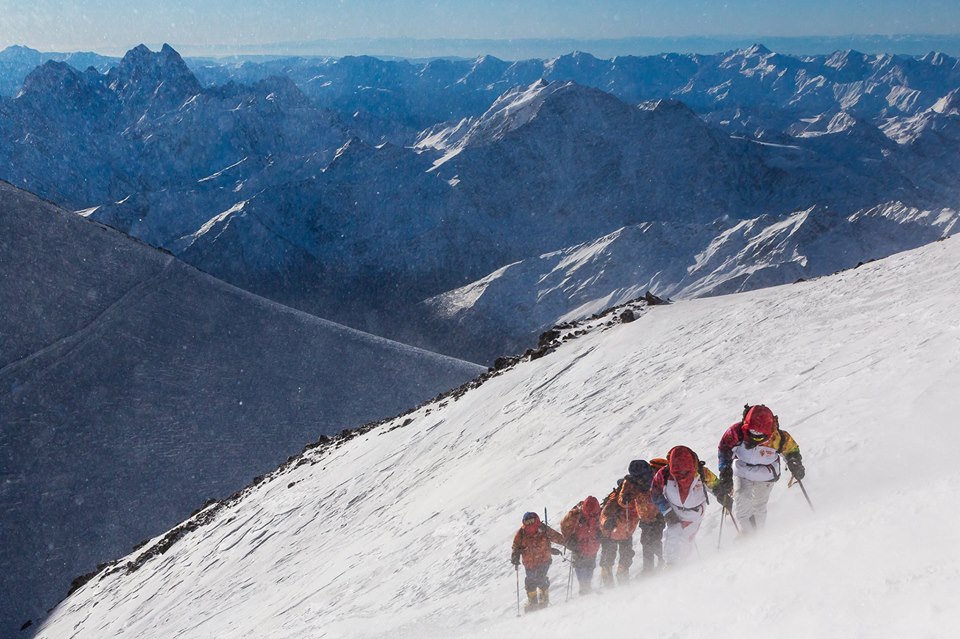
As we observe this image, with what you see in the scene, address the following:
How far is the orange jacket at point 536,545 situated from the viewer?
29.6 feet

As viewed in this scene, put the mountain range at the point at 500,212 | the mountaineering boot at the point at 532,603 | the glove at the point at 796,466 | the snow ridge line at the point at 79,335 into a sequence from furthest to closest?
the mountain range at the point at 500,212, the snow ridge line at the point at 79,335, the mountaineering boot at the point at 532,603, the glove at the point at 796,466

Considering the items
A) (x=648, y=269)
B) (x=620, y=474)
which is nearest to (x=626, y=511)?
(x=620, y=474)

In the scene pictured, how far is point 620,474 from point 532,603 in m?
3.18

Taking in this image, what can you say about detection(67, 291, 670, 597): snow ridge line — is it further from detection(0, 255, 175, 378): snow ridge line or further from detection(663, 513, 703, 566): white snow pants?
detection(0, 255, 175, 378): snow ridge line

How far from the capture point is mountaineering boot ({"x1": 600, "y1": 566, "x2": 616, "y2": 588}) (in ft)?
28.8

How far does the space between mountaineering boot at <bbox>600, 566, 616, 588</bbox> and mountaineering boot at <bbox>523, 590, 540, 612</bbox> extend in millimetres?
Answer: 845

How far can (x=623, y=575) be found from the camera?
8.69 meters

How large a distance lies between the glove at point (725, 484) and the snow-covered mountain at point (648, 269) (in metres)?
93.6

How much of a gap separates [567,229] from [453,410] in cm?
14524

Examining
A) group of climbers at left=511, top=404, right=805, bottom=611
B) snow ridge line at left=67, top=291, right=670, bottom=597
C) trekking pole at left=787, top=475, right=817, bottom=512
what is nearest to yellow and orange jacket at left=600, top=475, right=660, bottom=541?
group of climbers at left=511, top=404, right=805, bottom=611

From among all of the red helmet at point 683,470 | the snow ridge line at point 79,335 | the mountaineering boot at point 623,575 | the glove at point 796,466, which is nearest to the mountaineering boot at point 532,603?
the mountaineering boot at point 623,575

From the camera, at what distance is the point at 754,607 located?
231 inches

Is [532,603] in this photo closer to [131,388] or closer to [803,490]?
[803,490]

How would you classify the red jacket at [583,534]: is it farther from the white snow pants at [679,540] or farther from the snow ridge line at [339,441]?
the snow ridge line at [339,441]
